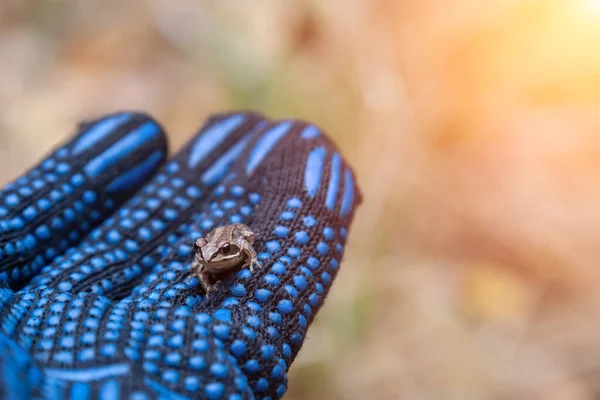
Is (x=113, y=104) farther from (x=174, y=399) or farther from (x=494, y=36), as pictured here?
(x=174, y=399)

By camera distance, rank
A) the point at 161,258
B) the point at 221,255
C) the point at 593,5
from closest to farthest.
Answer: the point at 221,255 < the point at 161,258 < the point at 593,5

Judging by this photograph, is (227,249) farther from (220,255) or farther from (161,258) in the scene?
(161,258)

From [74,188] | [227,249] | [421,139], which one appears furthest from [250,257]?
[421,139]

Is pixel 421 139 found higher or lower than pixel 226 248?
lower

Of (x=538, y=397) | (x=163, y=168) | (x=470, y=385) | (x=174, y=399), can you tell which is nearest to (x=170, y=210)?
(x=163, y=168)

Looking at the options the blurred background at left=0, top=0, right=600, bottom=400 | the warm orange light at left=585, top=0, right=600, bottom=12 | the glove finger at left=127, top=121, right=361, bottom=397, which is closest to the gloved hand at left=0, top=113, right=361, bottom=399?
the glove finger at left=127, top=121, right=361, bottom=397

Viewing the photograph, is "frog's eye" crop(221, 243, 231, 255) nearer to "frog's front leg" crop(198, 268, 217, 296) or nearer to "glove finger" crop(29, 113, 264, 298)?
"frog's front leg" crop(198, 268, 217, 296)
